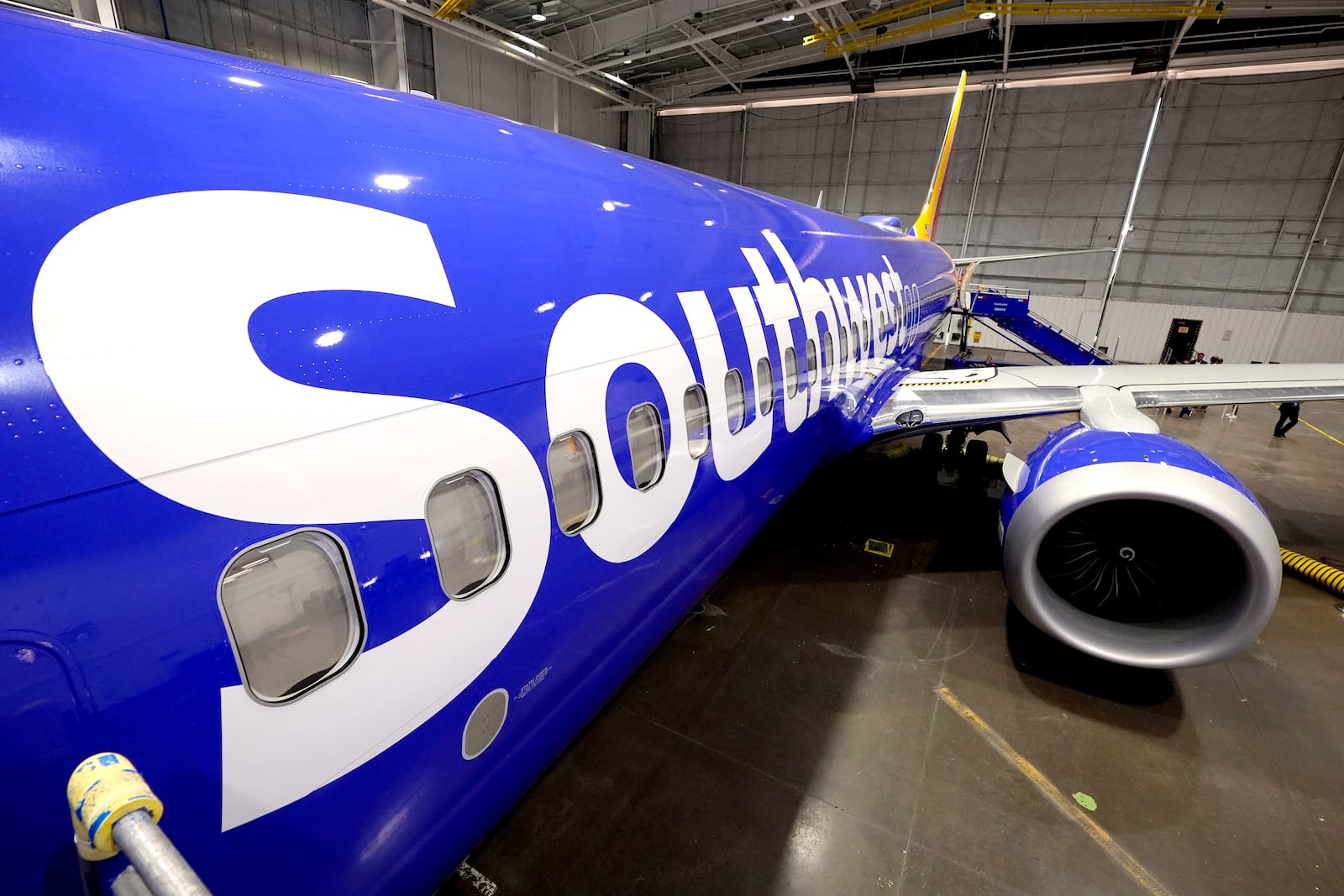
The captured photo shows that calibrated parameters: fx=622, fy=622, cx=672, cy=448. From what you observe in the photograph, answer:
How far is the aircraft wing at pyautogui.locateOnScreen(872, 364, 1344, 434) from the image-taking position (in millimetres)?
6562

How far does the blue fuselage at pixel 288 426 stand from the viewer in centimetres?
120

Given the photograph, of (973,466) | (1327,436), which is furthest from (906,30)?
(973,466)

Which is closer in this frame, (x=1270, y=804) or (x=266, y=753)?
(x=266, y=753)

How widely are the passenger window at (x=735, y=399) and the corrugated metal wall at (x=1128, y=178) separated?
24.3 m

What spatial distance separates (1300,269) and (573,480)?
27.8m

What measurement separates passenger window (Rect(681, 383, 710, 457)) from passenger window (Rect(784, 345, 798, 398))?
4.03 feet

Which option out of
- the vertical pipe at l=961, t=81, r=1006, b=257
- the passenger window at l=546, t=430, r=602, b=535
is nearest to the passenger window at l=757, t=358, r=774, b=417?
the passenger window at l=546, t=430, r=602, b=535

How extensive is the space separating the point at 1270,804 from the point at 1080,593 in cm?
174

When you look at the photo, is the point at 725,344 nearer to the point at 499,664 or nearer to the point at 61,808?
the point at 499,664

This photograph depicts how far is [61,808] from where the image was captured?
3.92 ft

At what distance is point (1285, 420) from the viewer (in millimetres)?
13492

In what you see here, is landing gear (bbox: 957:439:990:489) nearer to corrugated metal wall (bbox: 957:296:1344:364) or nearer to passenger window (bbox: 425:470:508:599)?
passenger window (bbox: 425:470:508:599)

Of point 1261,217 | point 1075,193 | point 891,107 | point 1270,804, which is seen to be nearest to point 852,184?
point 891,107

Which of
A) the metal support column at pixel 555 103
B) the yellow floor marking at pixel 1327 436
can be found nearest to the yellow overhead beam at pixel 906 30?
the metal support column at pixel 555 103
